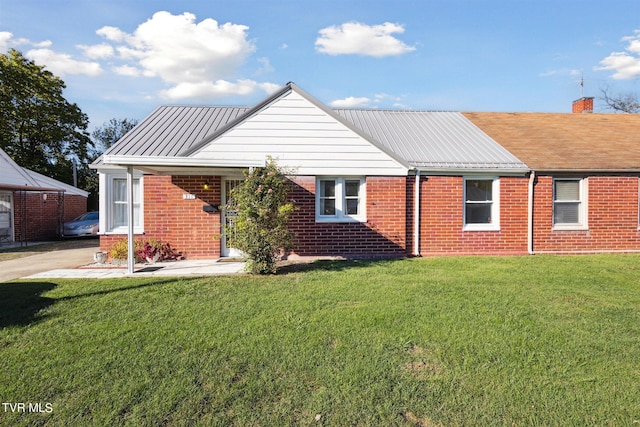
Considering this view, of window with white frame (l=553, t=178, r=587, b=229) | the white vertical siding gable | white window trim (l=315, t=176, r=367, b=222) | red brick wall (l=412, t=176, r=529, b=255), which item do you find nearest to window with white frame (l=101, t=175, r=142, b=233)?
the white vertical siding gable

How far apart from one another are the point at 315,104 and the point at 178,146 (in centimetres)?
391

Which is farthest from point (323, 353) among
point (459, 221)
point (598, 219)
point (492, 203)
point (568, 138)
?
point (568, 138)

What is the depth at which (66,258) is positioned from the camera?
11250mm

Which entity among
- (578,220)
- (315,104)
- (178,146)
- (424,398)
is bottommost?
(424,398)

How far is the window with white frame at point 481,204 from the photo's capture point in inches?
431

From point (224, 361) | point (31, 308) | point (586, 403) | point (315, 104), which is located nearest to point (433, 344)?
point (586, 403)

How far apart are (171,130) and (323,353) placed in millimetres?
9339

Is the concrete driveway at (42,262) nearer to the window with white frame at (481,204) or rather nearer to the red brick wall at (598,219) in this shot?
the window with white frame at (481,204)

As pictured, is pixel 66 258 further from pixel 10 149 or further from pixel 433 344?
pixel 10 149

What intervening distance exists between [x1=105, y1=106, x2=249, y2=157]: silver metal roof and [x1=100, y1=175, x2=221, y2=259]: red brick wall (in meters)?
0.79

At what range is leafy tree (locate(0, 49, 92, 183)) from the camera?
25.0 meters

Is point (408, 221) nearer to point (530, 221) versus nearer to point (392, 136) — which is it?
point (392, 136)

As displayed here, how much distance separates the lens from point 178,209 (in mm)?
10258

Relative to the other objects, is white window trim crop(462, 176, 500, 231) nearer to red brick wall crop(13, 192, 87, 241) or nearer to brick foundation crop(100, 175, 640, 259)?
brick foundation crop(100, 175, 640, 259)
